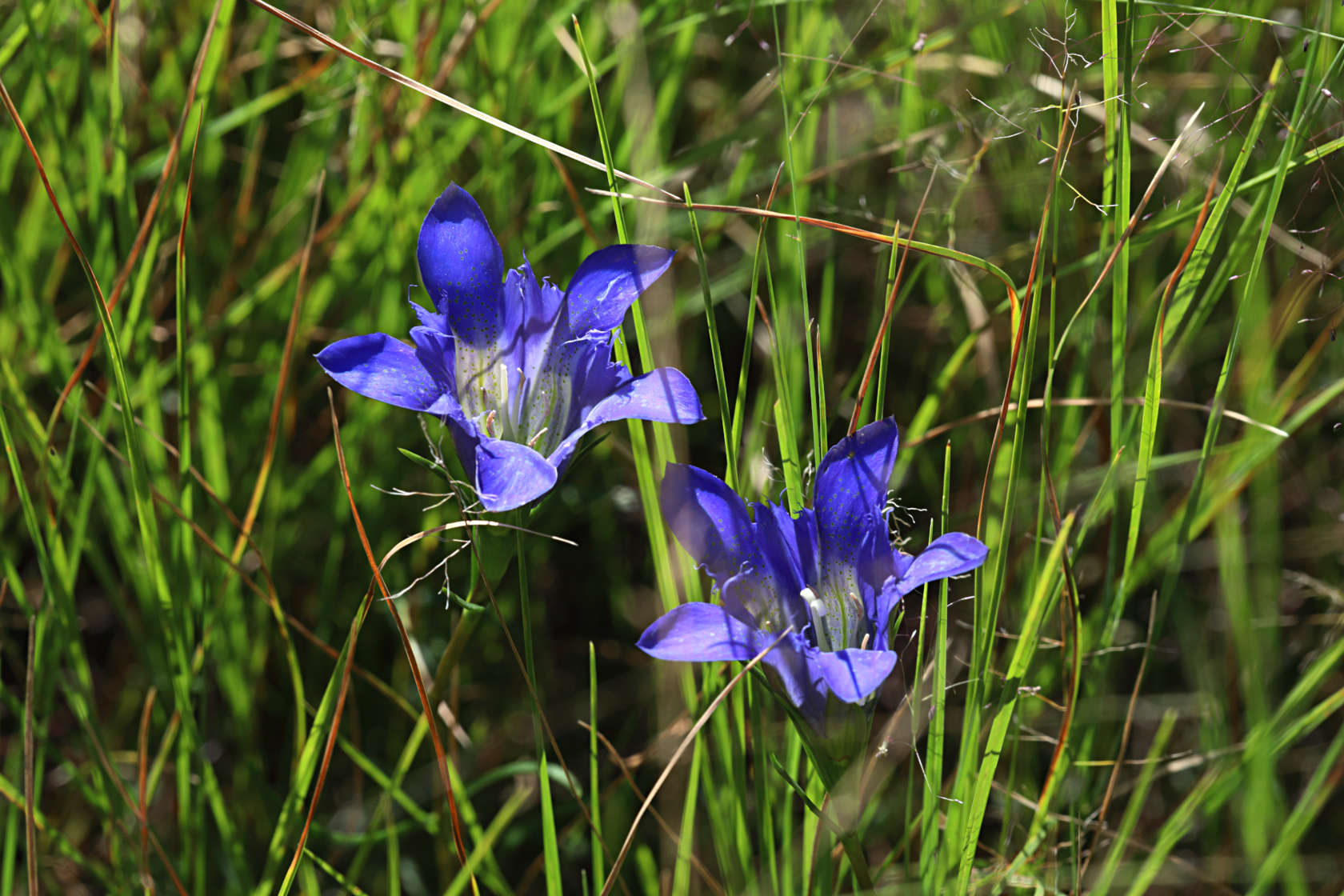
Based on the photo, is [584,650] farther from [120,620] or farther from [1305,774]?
[1305,774]

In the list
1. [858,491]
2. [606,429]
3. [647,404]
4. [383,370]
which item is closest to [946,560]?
[858,491]

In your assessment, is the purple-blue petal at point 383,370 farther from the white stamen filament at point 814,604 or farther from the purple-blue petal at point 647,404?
the white stamen filament at point 814,604

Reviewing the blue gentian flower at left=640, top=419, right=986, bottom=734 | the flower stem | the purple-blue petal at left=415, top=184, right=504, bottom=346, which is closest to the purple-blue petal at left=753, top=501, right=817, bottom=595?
the blue gentian flower at left=640, top=419, right=986, bottom=734

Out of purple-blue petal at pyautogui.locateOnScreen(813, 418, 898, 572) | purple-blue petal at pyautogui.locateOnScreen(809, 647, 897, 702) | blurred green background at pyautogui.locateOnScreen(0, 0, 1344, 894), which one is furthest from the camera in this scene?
blurred green background at pyautogui.locateOnScreen(0, 0, 1344, 894)

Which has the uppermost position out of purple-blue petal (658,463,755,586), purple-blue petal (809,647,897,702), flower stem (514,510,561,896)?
purple-blue petal (658,463,755,586)

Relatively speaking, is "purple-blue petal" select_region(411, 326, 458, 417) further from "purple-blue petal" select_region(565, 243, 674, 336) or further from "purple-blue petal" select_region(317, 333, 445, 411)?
"purple-blue petal" select_region(565, 243, 674, 336)

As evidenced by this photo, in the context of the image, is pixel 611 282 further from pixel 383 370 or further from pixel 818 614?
pixel 818 614

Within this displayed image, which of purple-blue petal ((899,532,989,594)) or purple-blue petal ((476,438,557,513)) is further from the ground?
purple-blue petal ((476,438,557,513))
